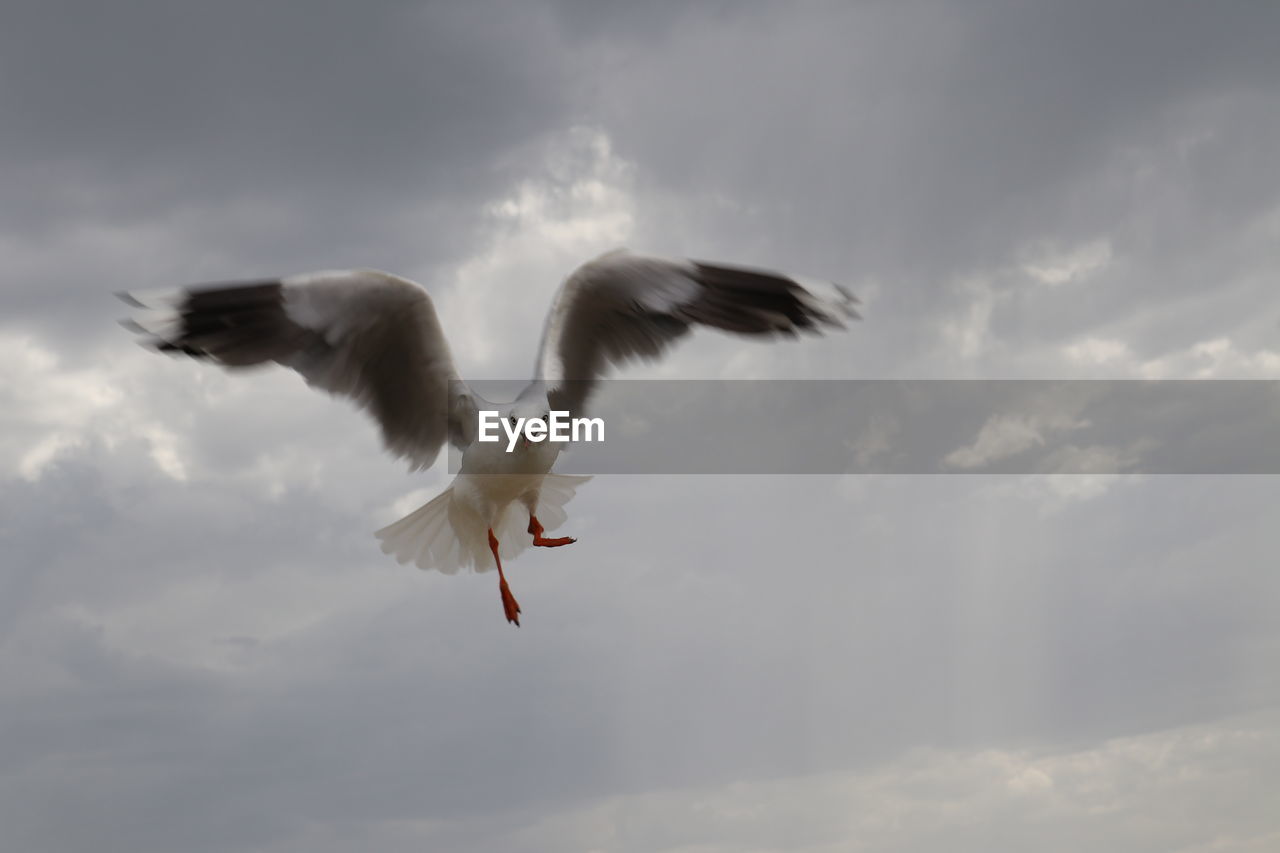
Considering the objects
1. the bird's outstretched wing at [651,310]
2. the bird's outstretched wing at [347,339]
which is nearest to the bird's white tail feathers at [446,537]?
the bird's outstretched wing at [347,339]

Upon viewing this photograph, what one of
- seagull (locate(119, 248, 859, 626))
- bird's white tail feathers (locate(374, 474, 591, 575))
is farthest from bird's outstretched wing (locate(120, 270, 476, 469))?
bird's white tail feathers (locate(374, 474, 591, 575))

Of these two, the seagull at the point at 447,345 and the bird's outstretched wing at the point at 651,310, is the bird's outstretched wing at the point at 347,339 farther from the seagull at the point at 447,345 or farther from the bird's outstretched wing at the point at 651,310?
the bird's outstretched wing at the point at 651,310

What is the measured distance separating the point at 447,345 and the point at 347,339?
2.77 ft

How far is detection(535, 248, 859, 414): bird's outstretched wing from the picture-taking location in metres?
10.7

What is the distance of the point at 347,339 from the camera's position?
415 inches

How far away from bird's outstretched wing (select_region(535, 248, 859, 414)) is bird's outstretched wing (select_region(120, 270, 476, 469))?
1.01 meters

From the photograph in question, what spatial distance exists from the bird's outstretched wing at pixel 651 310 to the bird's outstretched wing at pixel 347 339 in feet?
3.31

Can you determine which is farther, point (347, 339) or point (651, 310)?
point (651, 310)

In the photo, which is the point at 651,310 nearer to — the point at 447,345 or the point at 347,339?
the point at 447,345

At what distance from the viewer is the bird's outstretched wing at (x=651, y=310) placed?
1070cm

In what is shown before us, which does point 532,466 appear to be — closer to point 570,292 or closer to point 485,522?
point 485,522

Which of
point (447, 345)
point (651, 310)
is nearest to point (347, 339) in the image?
point (447, 345)

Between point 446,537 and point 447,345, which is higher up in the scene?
point 447,345

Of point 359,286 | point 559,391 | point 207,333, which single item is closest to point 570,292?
point 559,391
